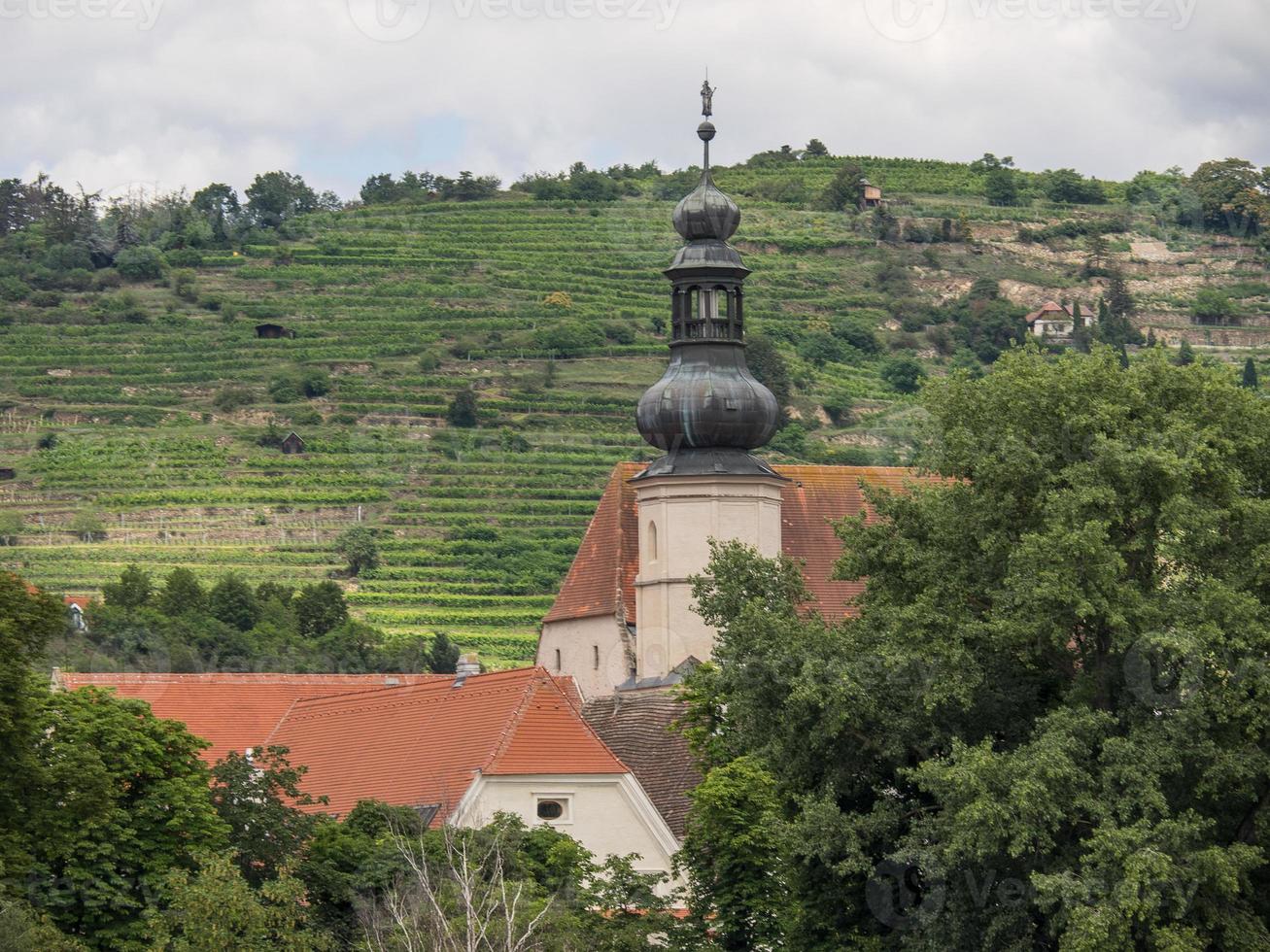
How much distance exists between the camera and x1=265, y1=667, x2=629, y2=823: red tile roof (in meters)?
40.3

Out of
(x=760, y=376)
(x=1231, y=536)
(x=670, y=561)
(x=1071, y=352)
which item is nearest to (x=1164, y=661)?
(x=1231, y=536)

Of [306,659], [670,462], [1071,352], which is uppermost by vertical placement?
[1071,352]

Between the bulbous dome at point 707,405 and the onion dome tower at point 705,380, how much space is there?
18 millimetres

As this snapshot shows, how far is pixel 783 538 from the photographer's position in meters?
51.8

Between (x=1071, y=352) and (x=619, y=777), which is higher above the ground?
(x=1071, y=352)

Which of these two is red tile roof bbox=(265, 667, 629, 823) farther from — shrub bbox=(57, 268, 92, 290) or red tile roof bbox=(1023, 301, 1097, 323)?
shrub bbox=(57, 268, 92, 290)

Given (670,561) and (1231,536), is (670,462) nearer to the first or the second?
(670,561)

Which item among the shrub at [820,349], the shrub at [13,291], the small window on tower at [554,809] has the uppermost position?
the shrub at [13,291]

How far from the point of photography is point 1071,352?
32562mm

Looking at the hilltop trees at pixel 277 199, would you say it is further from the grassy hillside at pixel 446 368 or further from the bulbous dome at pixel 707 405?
the bulbous dome at pixel 707 405

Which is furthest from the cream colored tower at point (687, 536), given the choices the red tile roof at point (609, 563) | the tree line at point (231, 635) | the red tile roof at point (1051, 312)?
the red tile roof at point (1051, 312)

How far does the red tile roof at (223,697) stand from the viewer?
2120 inches

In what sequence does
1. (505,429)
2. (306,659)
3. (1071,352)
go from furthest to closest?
(505,429) < (306,659) < (1071,352)

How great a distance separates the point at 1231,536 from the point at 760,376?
2521 inches
